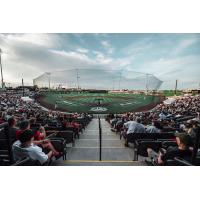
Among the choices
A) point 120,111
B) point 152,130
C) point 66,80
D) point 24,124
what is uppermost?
point 66,80

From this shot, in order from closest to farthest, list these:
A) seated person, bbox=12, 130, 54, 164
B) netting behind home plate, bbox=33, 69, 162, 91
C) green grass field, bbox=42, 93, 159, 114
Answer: seated person, bbox=12, 130, 54, 164 < netting behind home plate, bbox=33, 69, 162, 91 < green grass field, bbox=42, 93, 159, 114

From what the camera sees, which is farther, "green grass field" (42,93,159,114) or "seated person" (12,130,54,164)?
"green grass field" (42,93,159,114)

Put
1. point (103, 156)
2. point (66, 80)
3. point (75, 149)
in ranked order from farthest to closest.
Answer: point (66, 80) → point (75, 149) → point (103, 156)

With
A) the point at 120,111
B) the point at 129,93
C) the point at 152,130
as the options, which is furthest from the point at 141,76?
the point at 129,93

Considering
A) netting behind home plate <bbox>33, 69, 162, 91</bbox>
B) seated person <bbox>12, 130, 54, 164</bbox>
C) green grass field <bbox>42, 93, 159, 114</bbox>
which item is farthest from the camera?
green grass field <bbox>42, 93, 159, 114</bbox>

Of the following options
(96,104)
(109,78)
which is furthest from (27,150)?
(96,104)

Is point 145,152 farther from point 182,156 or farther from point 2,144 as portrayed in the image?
point 2,144

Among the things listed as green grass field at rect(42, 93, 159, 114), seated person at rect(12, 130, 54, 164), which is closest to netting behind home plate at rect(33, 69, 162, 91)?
green grass field at rect(42, 93, 159, 114)

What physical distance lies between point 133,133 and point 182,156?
8.71 feet

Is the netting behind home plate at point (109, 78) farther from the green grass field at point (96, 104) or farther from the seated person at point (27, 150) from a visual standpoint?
the seated person at point (27, 150)

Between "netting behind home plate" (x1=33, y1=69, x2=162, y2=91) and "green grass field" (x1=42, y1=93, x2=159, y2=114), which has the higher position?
"netting behind home plate" (x1=33, y1=69, x2=162, y2=91)

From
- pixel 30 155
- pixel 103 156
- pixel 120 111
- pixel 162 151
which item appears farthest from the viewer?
pixel 120 111

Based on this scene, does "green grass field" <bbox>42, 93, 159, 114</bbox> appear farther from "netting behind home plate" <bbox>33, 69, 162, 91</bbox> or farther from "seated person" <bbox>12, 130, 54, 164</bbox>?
"seated person" <bbox>12, 130, 54, 164</bbox>

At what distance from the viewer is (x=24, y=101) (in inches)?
1172
